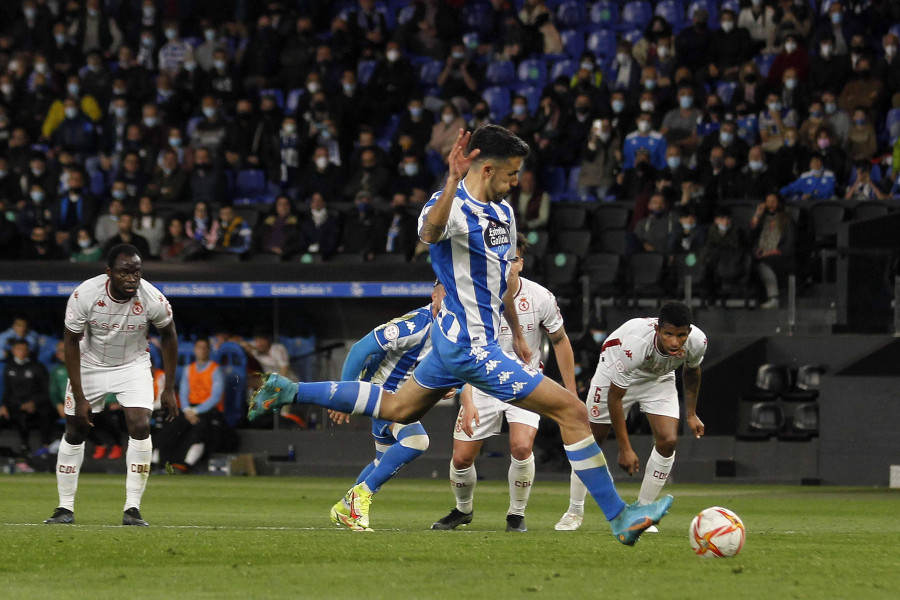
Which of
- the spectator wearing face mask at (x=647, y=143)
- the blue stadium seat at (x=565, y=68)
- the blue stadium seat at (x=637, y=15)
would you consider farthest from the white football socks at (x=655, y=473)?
the blue stadium seat at (x=637, y=15)

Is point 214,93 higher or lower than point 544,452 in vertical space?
higher

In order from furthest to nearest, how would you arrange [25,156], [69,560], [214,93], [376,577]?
[214,93] < [25,156] < [69,560] < [376,577]

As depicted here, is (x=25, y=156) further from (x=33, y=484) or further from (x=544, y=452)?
(x=544, y=452)

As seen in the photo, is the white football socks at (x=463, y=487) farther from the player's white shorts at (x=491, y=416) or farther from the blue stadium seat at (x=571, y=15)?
the blue stadium seat at (x=571, y=15)

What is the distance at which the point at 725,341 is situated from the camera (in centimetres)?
1981

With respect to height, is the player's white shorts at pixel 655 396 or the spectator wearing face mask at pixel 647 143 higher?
→ the spectator wearing face mask at pixel 647 143

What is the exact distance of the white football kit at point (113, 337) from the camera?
428 inches

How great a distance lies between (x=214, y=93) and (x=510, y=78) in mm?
5461

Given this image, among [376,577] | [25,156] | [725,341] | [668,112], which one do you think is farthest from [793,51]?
[376,577]

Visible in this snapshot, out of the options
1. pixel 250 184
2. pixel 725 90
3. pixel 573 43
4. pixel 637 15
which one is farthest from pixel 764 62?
pixel 250 184

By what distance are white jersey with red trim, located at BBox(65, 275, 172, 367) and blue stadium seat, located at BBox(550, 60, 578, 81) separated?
50.7ft

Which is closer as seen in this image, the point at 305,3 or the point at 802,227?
the point at 802,227

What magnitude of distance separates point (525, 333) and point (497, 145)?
3.26 meters

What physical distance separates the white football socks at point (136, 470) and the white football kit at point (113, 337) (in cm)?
31
